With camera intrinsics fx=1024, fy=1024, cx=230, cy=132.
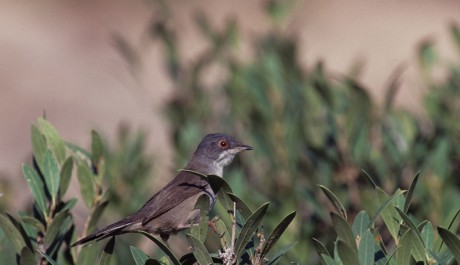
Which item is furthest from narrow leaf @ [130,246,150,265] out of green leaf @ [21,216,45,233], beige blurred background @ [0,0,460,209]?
beige blurred background @ [0,0,460,209]

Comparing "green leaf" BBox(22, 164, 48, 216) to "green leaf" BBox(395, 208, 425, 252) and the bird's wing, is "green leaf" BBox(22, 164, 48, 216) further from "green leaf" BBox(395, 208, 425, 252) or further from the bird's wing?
"green leaf" BBox(395, 208, 425, 252)

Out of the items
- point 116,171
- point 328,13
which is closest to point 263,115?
point 116,171

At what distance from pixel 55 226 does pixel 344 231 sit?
132 centimetres

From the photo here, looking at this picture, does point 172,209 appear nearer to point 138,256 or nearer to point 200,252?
point 138,256

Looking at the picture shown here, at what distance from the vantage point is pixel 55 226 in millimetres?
3932

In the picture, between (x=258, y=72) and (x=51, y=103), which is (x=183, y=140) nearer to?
(x=258, y=72)

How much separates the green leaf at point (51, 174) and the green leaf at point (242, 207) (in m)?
1.01

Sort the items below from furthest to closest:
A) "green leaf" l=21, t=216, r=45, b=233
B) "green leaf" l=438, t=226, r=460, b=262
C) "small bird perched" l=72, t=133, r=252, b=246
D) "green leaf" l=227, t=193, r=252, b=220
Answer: "small bird perched" l=72, t=133, r=252, b=246, "green leaf" l=21, t=216, r=45, b=233, "green leaf" l=227, t=193, r=252, b=220, "green leaf" l=438, t=226, r=460, b=262

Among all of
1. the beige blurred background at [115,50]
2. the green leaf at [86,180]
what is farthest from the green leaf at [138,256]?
the beige blurred background at [115,50]

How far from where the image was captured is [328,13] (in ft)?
52.1

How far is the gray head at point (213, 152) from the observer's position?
19.9 feet

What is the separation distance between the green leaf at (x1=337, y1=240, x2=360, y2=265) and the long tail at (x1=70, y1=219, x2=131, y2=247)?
142 centimetres

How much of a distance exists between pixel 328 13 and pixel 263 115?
1009 centimetres

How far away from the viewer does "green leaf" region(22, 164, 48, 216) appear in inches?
160
